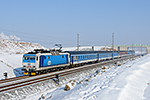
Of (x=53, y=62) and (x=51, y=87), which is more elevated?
(x=53, y=62)

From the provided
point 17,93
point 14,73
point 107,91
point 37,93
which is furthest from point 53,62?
point 107,91

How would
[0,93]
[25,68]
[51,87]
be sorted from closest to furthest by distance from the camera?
1. [0,93]
2. [51,87]
3. [25,68]

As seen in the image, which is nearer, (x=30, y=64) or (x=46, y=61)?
(x=30, y=64)

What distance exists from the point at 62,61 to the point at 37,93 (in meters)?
12.6

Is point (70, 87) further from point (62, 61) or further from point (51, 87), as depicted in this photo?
point (62, 61)

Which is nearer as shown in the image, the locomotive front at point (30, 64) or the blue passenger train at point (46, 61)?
the locomotive front at point (30, 64)

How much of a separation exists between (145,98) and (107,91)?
7.64ft

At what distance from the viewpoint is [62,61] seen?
2856cm

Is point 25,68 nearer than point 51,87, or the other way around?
point 51,87

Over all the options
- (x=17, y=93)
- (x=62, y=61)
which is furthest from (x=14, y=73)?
(x=17, y=93)

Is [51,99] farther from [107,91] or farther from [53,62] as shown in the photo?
[53,62]

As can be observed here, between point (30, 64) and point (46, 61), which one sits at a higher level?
point (46, 61)

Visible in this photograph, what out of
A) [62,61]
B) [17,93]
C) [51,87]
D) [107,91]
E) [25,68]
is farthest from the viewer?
[62,61]

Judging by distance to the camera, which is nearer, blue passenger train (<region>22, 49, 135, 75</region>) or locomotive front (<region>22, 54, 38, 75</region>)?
locomotive front (<region>22, 54, 38, 75</region>)
